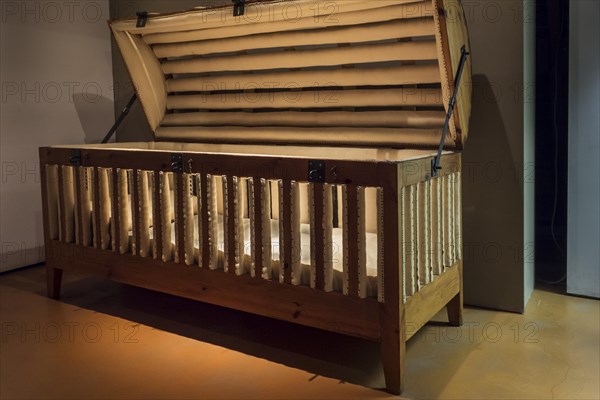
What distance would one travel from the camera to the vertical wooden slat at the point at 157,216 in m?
3.05

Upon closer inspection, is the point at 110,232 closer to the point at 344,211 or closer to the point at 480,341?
the point at 344,211

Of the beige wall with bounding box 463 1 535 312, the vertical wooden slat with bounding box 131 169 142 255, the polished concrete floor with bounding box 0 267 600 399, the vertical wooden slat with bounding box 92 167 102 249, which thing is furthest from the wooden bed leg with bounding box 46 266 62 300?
the beige wall with bounding box 463 1 535 312

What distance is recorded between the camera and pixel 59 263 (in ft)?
11.7

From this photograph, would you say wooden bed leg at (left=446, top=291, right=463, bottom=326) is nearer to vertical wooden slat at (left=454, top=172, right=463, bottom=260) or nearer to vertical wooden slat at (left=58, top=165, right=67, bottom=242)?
vertical wooden slat at (left=454, top=172, right=463, bottom=260)

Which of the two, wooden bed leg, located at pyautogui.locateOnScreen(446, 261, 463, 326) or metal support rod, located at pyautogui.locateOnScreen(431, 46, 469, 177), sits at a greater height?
metal support rod, located at pyautogui.locateOnScreen(431, 46, 469, 177)

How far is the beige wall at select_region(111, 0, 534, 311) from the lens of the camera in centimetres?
311

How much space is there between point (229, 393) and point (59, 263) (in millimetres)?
1687

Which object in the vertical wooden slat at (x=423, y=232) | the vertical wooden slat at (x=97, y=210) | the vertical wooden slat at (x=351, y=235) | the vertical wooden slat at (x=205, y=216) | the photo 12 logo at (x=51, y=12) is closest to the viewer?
the vertical wooden slat at (x=351, y=235)

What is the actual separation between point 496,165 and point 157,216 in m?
1.75

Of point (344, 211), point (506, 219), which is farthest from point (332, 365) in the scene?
point (506, 219)

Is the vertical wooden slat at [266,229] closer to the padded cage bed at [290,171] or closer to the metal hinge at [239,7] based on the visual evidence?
the padded cage bed at [290,171]

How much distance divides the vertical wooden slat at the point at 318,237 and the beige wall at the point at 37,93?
2612mm

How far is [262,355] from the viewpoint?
Result: 273 cm

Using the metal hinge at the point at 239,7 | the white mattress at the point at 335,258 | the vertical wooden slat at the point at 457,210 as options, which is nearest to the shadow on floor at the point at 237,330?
the white mattress at the point at 335,258
